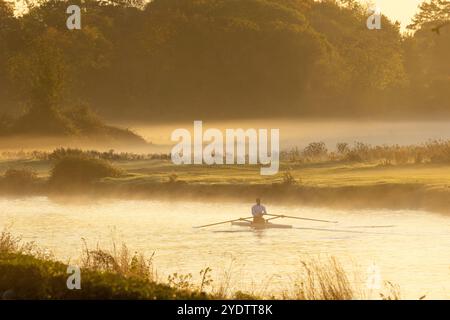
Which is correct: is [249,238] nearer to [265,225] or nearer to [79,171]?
[265,225]

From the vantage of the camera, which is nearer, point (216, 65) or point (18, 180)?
point (18, 180)

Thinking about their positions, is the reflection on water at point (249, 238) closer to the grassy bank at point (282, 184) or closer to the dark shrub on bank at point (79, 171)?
the grassy bank at point (282, 184)

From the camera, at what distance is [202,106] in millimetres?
116312

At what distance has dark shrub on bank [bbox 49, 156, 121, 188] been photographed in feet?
211

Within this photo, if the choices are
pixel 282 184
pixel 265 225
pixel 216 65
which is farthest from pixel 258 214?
pixel 216 65

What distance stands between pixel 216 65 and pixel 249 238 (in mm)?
73558

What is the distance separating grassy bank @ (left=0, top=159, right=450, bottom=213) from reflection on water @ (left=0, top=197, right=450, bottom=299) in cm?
152

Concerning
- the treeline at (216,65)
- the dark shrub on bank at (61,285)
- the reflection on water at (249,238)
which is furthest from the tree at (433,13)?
the dark shrub on bank at (61,285)

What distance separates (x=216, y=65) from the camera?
116 meters

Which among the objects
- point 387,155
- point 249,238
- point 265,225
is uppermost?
point 387,155

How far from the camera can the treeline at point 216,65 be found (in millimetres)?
114125

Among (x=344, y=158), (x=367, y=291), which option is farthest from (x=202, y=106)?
(x=367, y=291)

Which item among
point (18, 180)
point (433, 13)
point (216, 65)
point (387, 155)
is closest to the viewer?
point (18, 180)

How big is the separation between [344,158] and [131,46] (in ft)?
168
